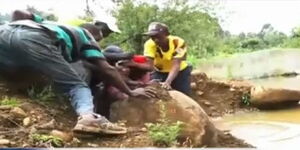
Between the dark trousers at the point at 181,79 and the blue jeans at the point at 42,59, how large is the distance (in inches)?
9.1

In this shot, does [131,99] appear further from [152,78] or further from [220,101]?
[220,101]

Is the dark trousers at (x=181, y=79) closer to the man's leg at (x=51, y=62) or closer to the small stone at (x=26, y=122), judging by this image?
the man's leg at (x=51, y=62)

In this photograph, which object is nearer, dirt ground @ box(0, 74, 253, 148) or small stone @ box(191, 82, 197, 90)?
dirt ground @ box(0, 74, 253, 148)

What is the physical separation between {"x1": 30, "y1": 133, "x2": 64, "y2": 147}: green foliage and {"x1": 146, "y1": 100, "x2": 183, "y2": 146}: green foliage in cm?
28

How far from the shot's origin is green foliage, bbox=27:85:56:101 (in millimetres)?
2521

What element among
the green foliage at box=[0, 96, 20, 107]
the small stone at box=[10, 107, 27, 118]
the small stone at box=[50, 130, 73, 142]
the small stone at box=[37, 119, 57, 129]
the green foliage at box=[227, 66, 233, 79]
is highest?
the green foliage at box=[227, 66, 233, 79]

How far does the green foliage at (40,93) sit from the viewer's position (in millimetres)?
2521

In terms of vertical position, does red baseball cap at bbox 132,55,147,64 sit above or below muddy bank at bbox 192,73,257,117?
above

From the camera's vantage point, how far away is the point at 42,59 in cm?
254

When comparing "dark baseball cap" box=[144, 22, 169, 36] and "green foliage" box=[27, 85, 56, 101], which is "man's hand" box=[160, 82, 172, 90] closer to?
"dark baseball cap" box=[144, 22, 169, 36]

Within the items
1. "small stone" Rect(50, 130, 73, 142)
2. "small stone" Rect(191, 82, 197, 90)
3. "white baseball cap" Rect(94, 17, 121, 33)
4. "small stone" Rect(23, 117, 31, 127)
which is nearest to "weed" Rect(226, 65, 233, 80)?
"small stone" Rect(191, 82, 197, 90)

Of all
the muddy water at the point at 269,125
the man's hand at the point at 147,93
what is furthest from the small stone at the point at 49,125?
the muddy water at the point at 269,125

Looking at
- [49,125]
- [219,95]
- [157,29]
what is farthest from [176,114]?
[49,125]

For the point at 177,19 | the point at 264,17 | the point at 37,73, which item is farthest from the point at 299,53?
the point at 37,73
